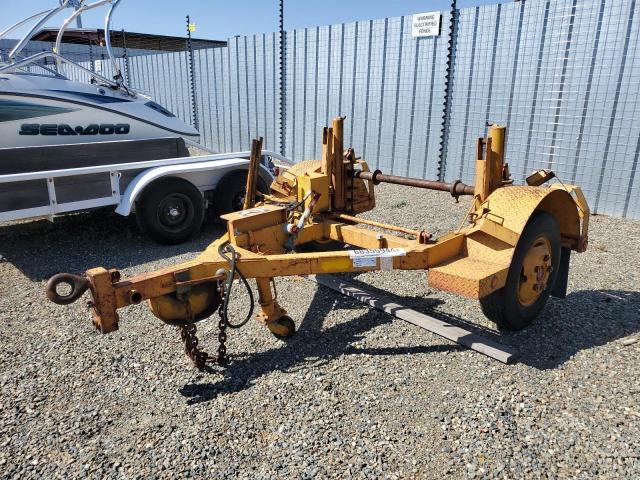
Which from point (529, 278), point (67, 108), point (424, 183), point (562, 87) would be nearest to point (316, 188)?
point (424, 183)

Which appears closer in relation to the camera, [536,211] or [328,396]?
[328,396]

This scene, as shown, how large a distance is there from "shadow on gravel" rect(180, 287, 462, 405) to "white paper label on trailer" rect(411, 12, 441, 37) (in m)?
5.88

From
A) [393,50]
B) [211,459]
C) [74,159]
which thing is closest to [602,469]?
[211,459]

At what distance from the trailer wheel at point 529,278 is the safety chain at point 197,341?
71.6 inches

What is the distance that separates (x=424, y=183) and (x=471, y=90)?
467 cm

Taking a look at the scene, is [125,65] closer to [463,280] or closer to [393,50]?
[393,50]

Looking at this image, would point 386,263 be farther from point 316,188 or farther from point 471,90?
point 471,90

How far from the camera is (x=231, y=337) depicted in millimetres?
3922

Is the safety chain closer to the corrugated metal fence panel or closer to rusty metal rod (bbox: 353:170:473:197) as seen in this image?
rusty metal rod (bbox: 353:170:473:197)

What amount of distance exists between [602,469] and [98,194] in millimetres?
5364

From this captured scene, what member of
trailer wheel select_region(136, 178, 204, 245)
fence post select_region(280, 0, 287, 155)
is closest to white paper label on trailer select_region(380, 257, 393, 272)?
trailer wheel select_region(136, 178, 204, 245)

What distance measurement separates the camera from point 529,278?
3.84 m

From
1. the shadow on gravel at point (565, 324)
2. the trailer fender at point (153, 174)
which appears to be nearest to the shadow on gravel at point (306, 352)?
the shadow on gravel at point (565, 324)

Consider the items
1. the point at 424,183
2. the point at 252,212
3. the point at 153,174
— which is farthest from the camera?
the point at 153,174
